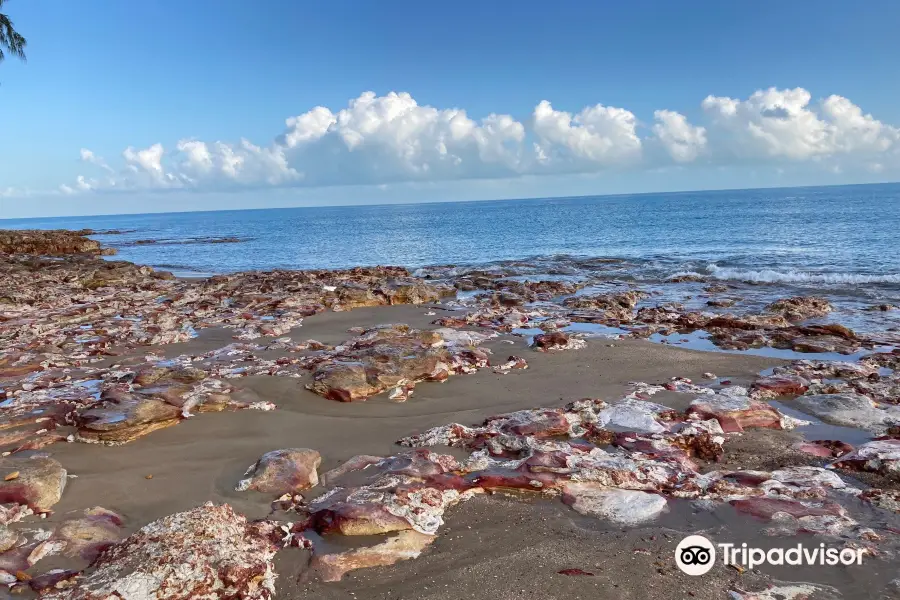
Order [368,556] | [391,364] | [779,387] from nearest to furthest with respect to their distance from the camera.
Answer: [368,556] → [779,387] → [391,364]

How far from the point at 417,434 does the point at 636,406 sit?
2.72 meters

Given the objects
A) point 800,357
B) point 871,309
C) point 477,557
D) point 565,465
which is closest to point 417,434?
point 565,465

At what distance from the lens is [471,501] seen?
14.3 ft

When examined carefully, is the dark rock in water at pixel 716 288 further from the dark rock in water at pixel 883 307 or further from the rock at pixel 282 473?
the rock at pixel 282 473

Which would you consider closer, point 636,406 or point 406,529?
point 406,529

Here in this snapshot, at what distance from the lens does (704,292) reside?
16562mm

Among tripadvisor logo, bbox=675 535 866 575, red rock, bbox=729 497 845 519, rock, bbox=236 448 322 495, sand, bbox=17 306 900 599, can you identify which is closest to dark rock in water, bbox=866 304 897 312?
sand, bbox=17 306 900 599

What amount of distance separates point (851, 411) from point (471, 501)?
193 inches

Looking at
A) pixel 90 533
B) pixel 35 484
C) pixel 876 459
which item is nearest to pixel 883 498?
pixel 876 459

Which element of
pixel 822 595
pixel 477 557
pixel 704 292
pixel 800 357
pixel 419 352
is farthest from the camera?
pixel 704 292

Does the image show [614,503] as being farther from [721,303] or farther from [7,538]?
[721,303]

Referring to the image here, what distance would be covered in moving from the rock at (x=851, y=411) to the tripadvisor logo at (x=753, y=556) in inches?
112

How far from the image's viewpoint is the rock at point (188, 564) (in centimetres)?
296

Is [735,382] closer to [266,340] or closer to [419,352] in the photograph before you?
[419,352]
